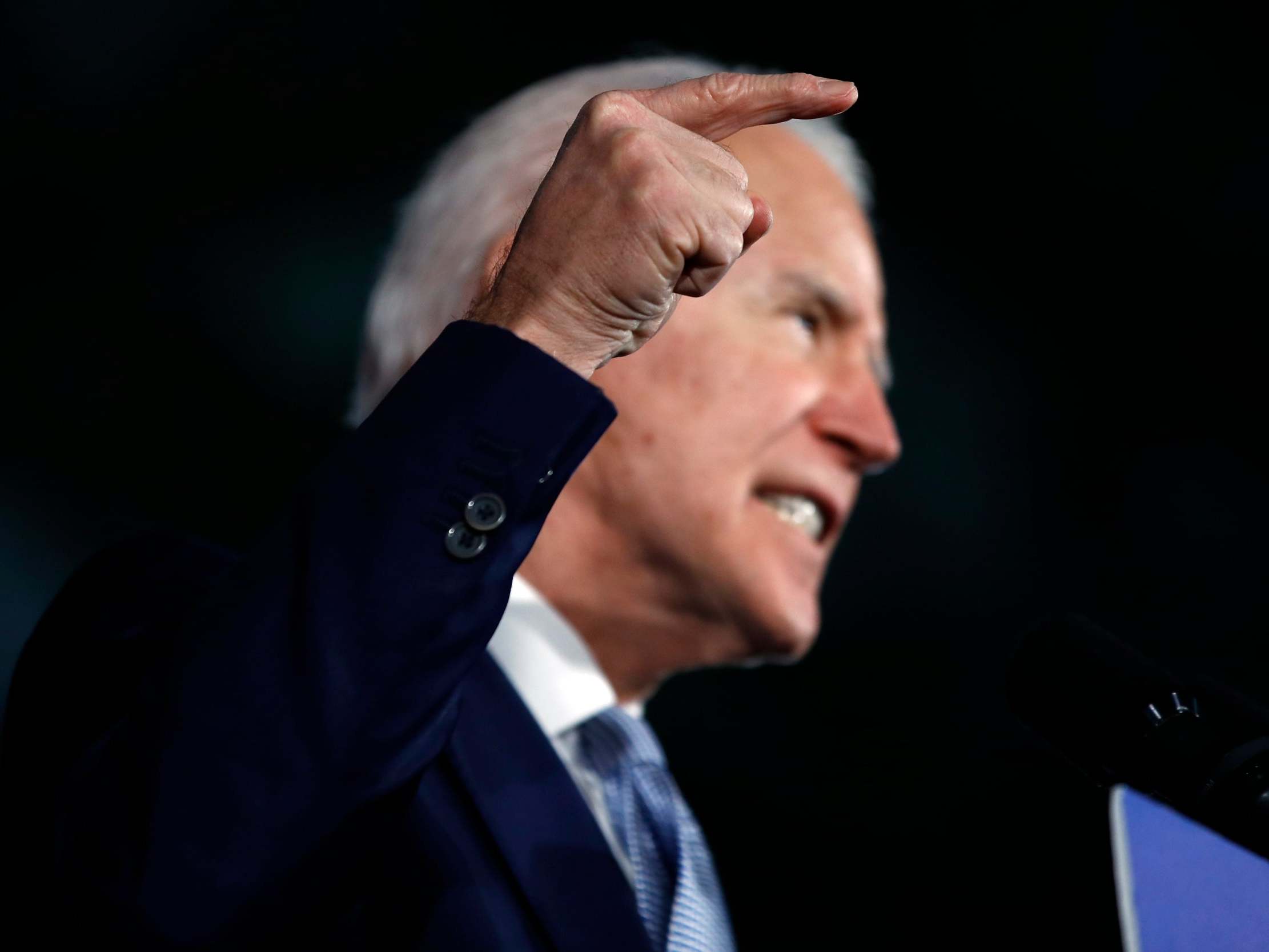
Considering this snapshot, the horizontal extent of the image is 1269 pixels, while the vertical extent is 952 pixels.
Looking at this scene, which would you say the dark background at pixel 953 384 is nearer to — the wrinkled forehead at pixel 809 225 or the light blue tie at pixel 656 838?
the wrinkled forehead at pixel 809 225

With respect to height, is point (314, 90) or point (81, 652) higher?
point (314, 90)

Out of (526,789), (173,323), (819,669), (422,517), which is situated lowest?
(819,669)

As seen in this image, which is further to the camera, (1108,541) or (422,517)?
(1108,541)

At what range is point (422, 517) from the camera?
53 centimetres

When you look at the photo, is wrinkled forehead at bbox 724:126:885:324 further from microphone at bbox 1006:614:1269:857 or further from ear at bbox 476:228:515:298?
microphone at bbox 1006:614:1269:857

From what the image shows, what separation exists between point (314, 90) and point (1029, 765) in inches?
49.3

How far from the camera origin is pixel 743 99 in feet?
1.81

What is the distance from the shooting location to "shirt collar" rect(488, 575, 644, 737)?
99 cm

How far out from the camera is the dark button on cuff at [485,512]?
1.73ft

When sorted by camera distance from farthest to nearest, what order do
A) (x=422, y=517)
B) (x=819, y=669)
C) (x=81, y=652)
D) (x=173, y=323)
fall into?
(x=819, y=669), (x=173, y=323), (x=81, y=652), (x=422, y=517)

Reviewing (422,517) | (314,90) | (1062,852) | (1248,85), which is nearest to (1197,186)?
(1248,85)

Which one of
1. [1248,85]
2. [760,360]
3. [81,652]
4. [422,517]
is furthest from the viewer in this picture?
[1248,85]

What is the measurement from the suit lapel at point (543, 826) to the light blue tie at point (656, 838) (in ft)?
0.41

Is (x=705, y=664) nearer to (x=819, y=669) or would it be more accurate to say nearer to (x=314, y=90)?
(x=819, y=669)
